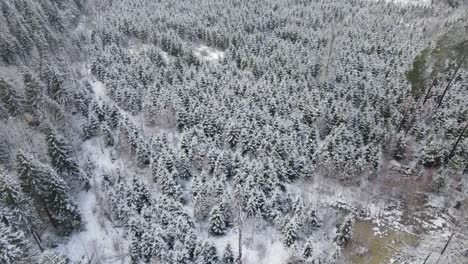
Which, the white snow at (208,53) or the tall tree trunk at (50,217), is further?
the white snow at (208,53)

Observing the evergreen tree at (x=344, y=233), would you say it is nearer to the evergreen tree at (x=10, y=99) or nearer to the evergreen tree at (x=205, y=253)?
the evergreen tree at (x=205, y=253)

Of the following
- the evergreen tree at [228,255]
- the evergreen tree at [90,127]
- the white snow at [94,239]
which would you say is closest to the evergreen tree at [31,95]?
the evergreen tree at [90,127]

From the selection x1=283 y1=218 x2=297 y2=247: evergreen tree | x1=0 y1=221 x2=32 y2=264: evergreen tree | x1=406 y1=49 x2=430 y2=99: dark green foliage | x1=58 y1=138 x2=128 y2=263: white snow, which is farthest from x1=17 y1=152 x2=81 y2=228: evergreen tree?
x1=406 y1=49 x2=430 y2=99: dark green foliage

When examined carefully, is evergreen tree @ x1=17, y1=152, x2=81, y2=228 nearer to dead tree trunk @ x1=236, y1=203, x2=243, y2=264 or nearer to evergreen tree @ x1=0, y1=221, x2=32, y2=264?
evergreen tree @ x1=0, y1=221, x2=32, y2=264

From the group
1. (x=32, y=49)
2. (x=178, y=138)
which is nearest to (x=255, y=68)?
(x=178, y=138)

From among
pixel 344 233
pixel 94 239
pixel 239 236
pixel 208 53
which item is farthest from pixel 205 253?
pixel 208 53

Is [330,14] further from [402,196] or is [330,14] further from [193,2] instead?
[402,196]
